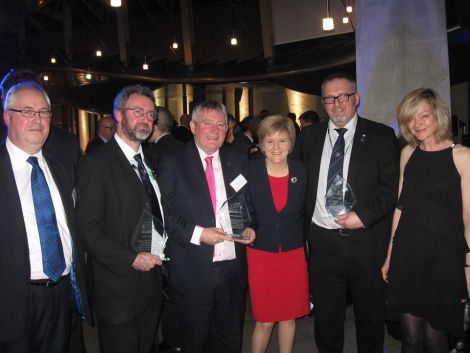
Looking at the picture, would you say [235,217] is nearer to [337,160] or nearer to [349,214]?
[349,214]

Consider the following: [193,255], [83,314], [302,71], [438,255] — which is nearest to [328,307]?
[438,255]

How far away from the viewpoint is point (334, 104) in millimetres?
2902

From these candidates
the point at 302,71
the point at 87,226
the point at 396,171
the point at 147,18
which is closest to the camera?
the point at 87,226

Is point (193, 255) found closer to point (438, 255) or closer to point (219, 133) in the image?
point (219, 133)

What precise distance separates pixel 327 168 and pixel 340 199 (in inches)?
11.5

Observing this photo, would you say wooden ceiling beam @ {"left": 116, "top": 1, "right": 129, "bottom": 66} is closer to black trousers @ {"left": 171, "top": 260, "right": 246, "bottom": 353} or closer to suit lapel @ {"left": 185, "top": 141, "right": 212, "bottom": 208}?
suit lapel @ {"left": 185, "top": 141, "right": 212, "bottom": 208}

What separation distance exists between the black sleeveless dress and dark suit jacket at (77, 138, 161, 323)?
1556mm

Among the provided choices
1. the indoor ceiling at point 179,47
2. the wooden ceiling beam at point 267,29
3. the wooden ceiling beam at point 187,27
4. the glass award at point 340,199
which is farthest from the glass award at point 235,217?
the wooden ceiling beam at point 187,27

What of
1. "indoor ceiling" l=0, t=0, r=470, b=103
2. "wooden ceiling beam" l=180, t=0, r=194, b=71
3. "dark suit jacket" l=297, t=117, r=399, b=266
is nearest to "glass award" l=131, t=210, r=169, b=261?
"dark suit jacket" l=297, t=117, r=399, b=266

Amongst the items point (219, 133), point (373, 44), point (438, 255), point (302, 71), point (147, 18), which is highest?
point (147, 18)

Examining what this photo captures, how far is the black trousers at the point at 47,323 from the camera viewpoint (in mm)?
2087

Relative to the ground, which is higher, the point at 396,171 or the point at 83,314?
the point at 396,171

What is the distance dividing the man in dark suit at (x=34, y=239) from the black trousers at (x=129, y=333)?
14cm

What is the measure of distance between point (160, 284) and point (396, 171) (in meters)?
1.73
